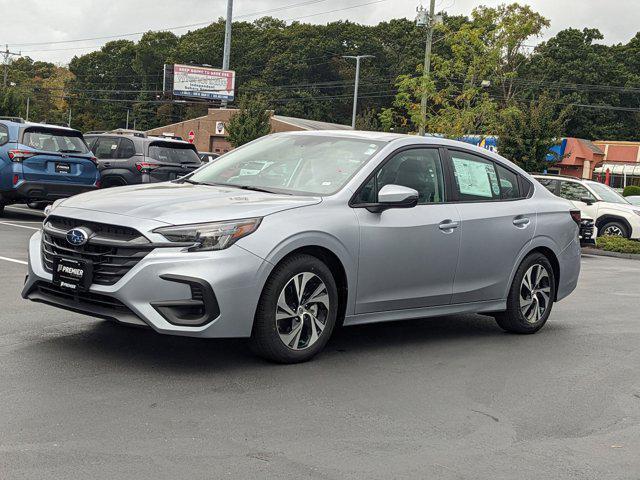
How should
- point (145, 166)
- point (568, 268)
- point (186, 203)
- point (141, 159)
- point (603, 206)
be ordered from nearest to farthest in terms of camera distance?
point (186, 203), point (568, 268), point (145, 166), point (141, 159), point (603, 206)

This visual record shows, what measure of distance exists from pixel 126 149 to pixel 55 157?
284 cm

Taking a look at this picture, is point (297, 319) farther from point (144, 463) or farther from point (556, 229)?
point (556, 229)

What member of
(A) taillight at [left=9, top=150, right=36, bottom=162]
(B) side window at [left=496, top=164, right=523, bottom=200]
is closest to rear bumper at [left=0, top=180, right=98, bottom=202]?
(A) taillight at [left=9, top=150, right=36, bottom=162]

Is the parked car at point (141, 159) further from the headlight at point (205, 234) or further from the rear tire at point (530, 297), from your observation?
the headlight at point (205, 234)

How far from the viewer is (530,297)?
8023 millimetres

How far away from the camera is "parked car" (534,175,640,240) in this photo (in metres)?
22.1

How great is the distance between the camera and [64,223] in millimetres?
6035

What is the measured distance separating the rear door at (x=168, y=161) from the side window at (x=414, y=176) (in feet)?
38.0

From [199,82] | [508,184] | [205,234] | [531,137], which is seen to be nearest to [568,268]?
[508,184]

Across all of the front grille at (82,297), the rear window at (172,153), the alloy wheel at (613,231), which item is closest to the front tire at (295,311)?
the front grille at (82,297)

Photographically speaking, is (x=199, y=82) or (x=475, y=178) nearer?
(x=475, y=178)

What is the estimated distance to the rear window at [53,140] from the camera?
16047 millimetres

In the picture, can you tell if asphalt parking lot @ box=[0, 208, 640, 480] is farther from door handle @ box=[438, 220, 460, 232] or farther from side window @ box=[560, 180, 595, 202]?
side window @ box=[560, 180, 595, 202]

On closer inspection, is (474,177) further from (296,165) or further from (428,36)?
(428,36)
